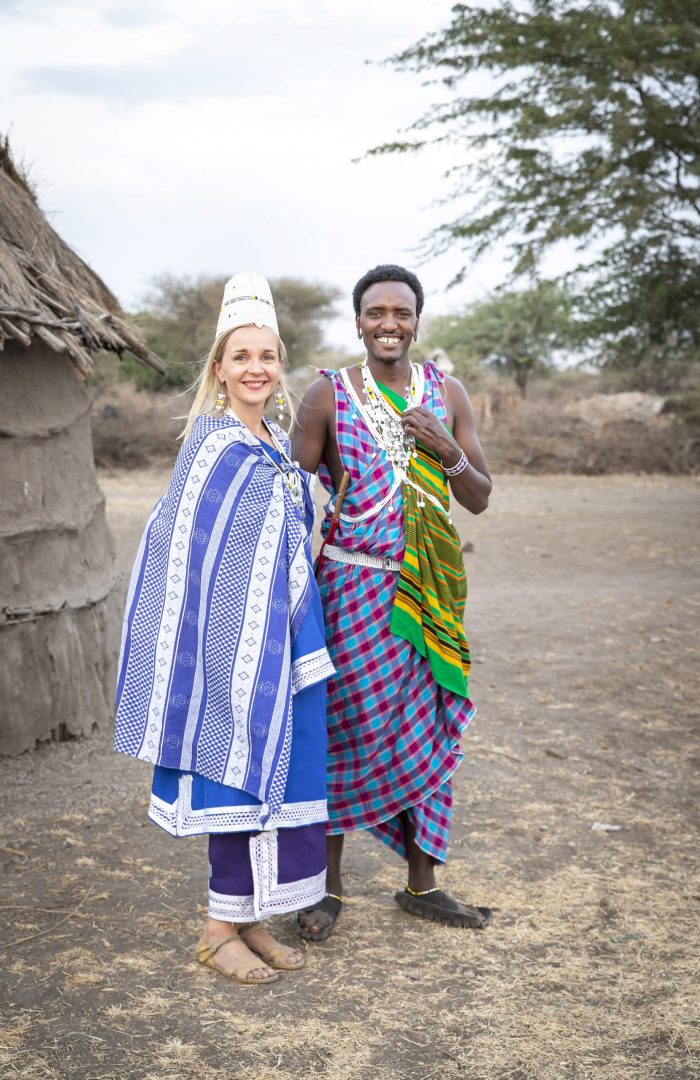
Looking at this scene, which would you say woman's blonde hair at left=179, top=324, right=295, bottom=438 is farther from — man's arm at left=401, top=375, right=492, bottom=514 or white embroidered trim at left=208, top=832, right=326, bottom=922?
white embroidered trim at left=208, top=832, right=326, bottom=922

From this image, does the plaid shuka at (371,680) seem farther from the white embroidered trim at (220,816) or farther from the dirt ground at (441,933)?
the dirt ground at (441,933)

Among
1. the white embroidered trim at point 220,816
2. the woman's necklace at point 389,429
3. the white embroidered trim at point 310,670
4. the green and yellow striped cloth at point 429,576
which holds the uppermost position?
the woman's necklace at point 389,429

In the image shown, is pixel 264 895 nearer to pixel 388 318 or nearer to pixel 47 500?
pixel 388 318

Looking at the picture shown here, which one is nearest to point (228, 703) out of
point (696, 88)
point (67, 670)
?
point (67, 670)

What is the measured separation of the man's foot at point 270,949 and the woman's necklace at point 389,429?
1328 millimetres

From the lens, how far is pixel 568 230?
33.0ft

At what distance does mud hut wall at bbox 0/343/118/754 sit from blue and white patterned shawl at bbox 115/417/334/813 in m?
1.94

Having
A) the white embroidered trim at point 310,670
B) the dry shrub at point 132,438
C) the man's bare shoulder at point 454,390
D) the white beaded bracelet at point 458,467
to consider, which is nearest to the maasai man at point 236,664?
the white embroidered trim at point 310,670

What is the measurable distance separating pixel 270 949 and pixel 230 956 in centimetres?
13

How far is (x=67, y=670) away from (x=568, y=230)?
279 inches

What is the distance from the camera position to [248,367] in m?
2.87

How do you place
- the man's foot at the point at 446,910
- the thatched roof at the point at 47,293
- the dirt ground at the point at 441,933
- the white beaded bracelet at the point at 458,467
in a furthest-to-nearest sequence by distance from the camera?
1. the thatched roof at the point at 47,293
2. the man's foot at the point at 446,910
3. the white beaded bracelet at the point at 458,467
4. the dirt ground at the point at 441,933

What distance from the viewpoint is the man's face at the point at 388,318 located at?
3.08 metres

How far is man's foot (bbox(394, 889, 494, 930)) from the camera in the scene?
10.7 feet
